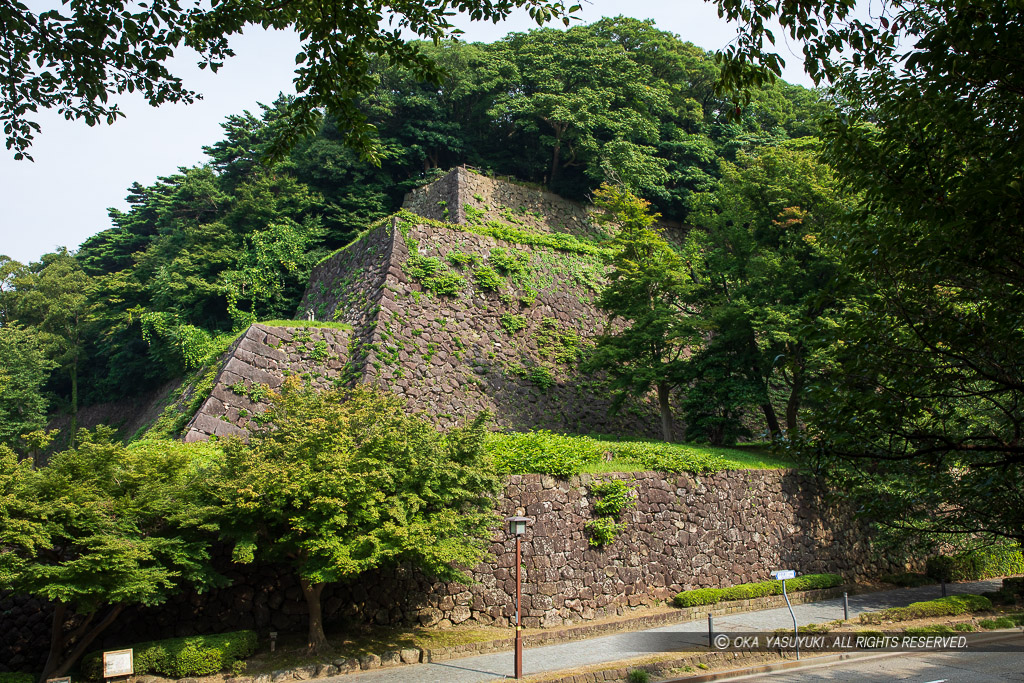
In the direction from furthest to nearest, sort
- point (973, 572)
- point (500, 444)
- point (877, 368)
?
point (973, 572)
point (500, 444)
point (877, 368)

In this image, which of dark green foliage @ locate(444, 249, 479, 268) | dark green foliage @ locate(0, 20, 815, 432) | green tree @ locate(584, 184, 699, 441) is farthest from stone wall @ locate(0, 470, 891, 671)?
dark green foliage @ locate(0, 20, 815, 432)

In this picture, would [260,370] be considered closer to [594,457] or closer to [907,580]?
[594,457]

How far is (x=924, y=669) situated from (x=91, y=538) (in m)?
13.3

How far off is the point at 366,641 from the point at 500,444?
16.2 ft

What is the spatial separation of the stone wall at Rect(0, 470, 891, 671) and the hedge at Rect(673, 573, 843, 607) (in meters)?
0.51

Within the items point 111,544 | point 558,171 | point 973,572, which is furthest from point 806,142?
point 111,544

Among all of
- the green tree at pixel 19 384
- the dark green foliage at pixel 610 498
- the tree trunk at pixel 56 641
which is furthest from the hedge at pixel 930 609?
the green tree at pixel 19 384

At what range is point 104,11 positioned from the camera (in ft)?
20.8

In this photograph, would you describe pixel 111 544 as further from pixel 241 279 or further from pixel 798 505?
pixel 241 279

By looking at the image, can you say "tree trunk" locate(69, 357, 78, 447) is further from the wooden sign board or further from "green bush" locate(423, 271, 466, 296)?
the wooden sign board

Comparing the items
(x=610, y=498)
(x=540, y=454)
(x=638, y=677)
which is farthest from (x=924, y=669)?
(x=540, y=454)

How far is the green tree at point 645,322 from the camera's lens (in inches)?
782

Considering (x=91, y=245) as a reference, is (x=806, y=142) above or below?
below

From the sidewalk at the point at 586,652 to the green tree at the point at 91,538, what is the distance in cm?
312
